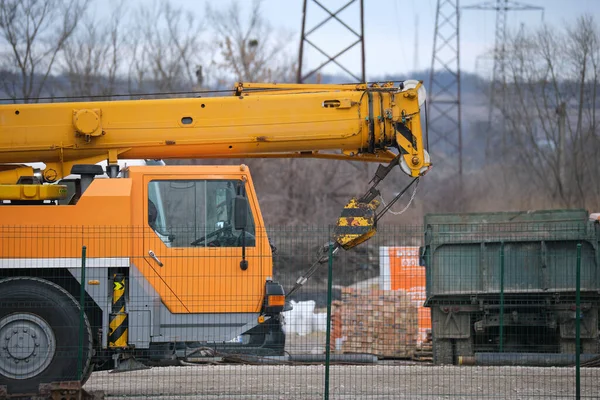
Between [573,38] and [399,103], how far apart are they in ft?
98.4

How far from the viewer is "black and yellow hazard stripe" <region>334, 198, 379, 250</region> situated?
37.4ft

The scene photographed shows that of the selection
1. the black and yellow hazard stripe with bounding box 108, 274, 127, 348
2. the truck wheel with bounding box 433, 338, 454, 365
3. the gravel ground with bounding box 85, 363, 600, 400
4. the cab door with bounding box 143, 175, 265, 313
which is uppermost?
the cab door with bounding box 143, 175, 265, 313

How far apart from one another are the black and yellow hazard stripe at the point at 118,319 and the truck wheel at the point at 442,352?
21.3ft

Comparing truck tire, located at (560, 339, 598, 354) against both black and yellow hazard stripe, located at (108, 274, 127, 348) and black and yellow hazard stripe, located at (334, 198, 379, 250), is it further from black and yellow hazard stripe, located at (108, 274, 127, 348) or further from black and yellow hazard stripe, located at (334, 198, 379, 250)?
black and yellow hazard stripe, located at (108, 274, 127, 348)

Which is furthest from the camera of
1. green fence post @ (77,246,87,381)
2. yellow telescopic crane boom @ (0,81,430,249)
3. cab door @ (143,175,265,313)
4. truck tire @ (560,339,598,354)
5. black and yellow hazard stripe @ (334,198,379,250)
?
truck tire @ (560,339,598,354)

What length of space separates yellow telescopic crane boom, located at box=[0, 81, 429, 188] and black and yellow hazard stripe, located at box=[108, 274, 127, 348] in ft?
4.57

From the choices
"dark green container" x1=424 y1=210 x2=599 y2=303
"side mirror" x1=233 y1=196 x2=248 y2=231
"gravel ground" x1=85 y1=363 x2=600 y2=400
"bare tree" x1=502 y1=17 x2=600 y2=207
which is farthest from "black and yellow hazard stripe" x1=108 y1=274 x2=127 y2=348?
"bare tree" x1=502 y1=17 x2=600 y2=207

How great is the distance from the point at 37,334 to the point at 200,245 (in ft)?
6.85

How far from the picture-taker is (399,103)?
1104cm

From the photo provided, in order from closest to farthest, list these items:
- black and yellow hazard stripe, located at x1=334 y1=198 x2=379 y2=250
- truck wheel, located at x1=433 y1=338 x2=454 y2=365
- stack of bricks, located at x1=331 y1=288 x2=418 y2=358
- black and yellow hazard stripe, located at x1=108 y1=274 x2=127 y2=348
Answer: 1. black and yellow hazard stripe, located at x1=108 y1=274 x2=127 y2=348
2. black and yellow hazard stripe, located at x1=334 y1=198 x2=379 y2=250
3. truck wheel, located at x1=433 y1=338 x2=454 y2=365
4. stack of bricks, located at x1=331 y1=288 x2=418 y2=358

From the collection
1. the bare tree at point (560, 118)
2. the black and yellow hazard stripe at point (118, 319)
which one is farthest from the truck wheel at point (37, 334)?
the bare tree at point (560, 118)

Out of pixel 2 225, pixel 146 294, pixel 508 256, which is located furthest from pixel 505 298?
pixel 2 225

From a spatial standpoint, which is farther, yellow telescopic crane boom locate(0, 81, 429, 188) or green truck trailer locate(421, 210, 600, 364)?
green truck trailer locate(421, 210, 600, 364)

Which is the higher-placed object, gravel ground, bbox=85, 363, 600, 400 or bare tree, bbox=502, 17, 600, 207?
Answer: bare tree, bbox=502, 17, 600, 207
